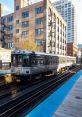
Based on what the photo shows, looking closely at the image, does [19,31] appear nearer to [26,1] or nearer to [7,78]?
[26,1]

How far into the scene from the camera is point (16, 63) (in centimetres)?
1952

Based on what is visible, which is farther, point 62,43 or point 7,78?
point 62,43

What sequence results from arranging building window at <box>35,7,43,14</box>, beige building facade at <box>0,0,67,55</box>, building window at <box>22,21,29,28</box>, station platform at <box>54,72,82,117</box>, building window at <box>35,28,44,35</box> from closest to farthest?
station platform at <box>54,72,82,117</box> < beige building facade at <box>0,0,67,55</box> < building window at <box>35,28,44,35</box> < building window at <box>35,7,43,14</box> < building window at <box>22,21,29,28</box>

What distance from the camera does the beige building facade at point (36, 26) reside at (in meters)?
62.2

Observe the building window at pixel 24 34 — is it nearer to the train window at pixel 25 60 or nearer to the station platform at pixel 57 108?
the train window at pixel 25 60

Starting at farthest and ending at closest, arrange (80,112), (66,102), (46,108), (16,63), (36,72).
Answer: (36,72)
(16,63)
(66,102)
(46,108)
(80,112)

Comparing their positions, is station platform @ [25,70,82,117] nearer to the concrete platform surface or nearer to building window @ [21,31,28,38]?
the concrete platform surface

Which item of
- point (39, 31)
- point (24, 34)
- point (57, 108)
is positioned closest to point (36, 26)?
point (39, 31)

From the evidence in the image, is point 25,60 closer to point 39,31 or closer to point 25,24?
point 39,31

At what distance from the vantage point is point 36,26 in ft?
210

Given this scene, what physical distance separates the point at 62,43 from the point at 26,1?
76.2 ft

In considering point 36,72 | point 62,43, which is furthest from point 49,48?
point 36,72

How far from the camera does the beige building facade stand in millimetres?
62188

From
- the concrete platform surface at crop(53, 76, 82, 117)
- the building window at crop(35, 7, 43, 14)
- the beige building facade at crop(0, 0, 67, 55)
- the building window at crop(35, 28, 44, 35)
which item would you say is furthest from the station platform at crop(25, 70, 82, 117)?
the building window at crop(35, 7, 43, 14)
